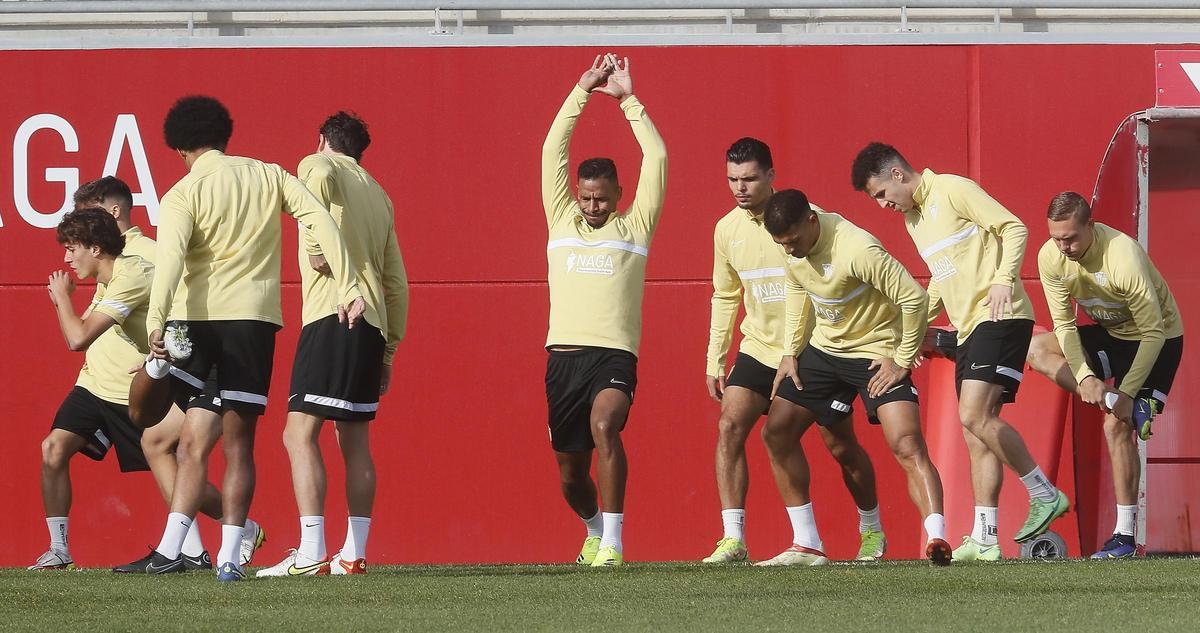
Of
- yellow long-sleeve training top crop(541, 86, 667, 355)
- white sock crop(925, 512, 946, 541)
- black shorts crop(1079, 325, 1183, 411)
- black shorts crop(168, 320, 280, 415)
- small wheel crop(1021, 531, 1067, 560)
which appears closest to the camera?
black shorts crop(168, 320, 280, 415)

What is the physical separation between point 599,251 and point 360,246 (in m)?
1.17

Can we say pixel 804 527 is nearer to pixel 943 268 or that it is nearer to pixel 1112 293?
pixel 943 268

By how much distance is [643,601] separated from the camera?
566cm

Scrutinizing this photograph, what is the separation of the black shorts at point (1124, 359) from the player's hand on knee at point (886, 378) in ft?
5.24

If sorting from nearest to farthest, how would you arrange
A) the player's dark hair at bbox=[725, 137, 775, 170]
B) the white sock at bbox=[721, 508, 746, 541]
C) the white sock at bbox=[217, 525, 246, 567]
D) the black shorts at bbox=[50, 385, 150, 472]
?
the white sock at bbox=[217, 525, 246, 567] < the player's dark hair at bbox=[725, 137, 775, 170] < the white sock at bbox=[721, 508, 746, 541] < the black shorts at bbox=[50, 385, 150, 472]

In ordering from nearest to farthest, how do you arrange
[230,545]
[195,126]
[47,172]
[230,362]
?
[230,545], [230,362], [195,126], [47,172]

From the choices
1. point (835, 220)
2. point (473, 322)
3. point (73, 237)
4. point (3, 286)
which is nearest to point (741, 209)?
point (835, 220)

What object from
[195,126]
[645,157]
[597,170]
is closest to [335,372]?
[195,126]

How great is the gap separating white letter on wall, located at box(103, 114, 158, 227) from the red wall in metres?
0.06

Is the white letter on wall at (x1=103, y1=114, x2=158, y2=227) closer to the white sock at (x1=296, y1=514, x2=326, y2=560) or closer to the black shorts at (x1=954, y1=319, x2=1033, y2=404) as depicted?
the white sock at (x1=296, y1=514, x2=326, y2=560)

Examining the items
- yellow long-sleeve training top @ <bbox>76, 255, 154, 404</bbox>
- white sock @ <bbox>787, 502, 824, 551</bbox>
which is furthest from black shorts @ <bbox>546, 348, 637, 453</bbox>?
yellow long-sleeve training top @ <bbox>76, 255, 154, 404</bbox>

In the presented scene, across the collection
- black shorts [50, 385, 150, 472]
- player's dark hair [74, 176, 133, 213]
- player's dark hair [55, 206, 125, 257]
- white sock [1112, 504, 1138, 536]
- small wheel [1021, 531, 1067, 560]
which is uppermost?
player's dark hair [74, 176, 133, 213]

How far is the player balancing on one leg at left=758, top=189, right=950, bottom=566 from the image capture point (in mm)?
7273

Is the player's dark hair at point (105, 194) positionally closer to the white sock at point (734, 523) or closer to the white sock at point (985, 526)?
the white sock at point (734, 523)
